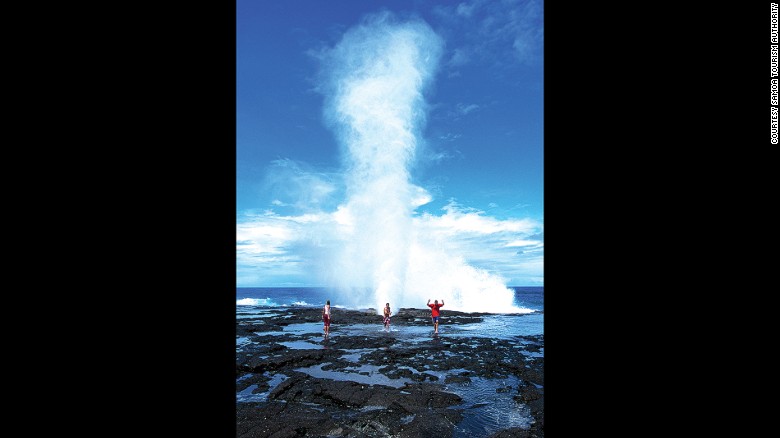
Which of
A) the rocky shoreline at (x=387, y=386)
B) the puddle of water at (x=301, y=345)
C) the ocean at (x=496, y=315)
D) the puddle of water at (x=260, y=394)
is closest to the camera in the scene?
the rocky shoreline at (x=387, y=386)

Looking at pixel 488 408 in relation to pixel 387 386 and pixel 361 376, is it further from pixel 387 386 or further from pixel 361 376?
pixel 361 376

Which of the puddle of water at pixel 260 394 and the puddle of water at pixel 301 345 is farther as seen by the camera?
the puddle of water at pixel 301 345

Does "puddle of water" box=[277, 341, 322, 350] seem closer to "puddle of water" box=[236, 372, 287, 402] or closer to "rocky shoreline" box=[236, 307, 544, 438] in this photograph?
"rocky shoreline" box=[236, 307, 544, 438]

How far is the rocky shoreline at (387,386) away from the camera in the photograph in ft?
23.3

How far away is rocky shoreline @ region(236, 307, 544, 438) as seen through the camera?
7102 millimetres

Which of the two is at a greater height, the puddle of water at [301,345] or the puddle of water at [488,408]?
the puddle of water at [488,408]

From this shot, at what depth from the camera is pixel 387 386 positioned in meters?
9.69
